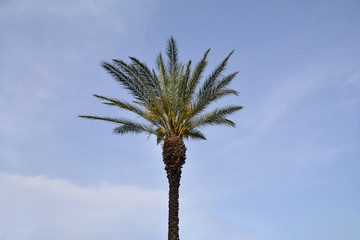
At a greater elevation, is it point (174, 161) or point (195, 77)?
point (195, 77)

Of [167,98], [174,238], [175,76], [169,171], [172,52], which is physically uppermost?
[172,52]

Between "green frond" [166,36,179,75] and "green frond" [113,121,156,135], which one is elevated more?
"green frond" [166,36,179,75]

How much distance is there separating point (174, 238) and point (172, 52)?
9.93 m

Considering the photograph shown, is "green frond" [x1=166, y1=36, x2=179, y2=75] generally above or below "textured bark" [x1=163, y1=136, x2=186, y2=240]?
above

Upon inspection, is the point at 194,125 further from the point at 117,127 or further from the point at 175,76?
the point at 117,127

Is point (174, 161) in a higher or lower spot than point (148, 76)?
lower

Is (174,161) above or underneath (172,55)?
underneath

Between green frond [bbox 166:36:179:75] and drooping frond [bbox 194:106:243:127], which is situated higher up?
green frond [bbox 166:36:179:75]

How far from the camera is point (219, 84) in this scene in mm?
19875

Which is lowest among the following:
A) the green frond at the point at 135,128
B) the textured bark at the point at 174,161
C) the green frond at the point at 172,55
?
the textured bark at the point at 174,161

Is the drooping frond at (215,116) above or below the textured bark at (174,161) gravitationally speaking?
above

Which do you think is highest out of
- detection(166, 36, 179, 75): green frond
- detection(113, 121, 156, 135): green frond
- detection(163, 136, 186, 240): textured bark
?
detection(166, 36, 179, 75): green frond

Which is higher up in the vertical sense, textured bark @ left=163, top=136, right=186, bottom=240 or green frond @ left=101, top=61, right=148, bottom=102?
green frond @ left=101, top=61, right=148, bottom=102

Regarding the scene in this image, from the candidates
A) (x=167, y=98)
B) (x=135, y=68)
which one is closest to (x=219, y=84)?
(x=167, y=98)
